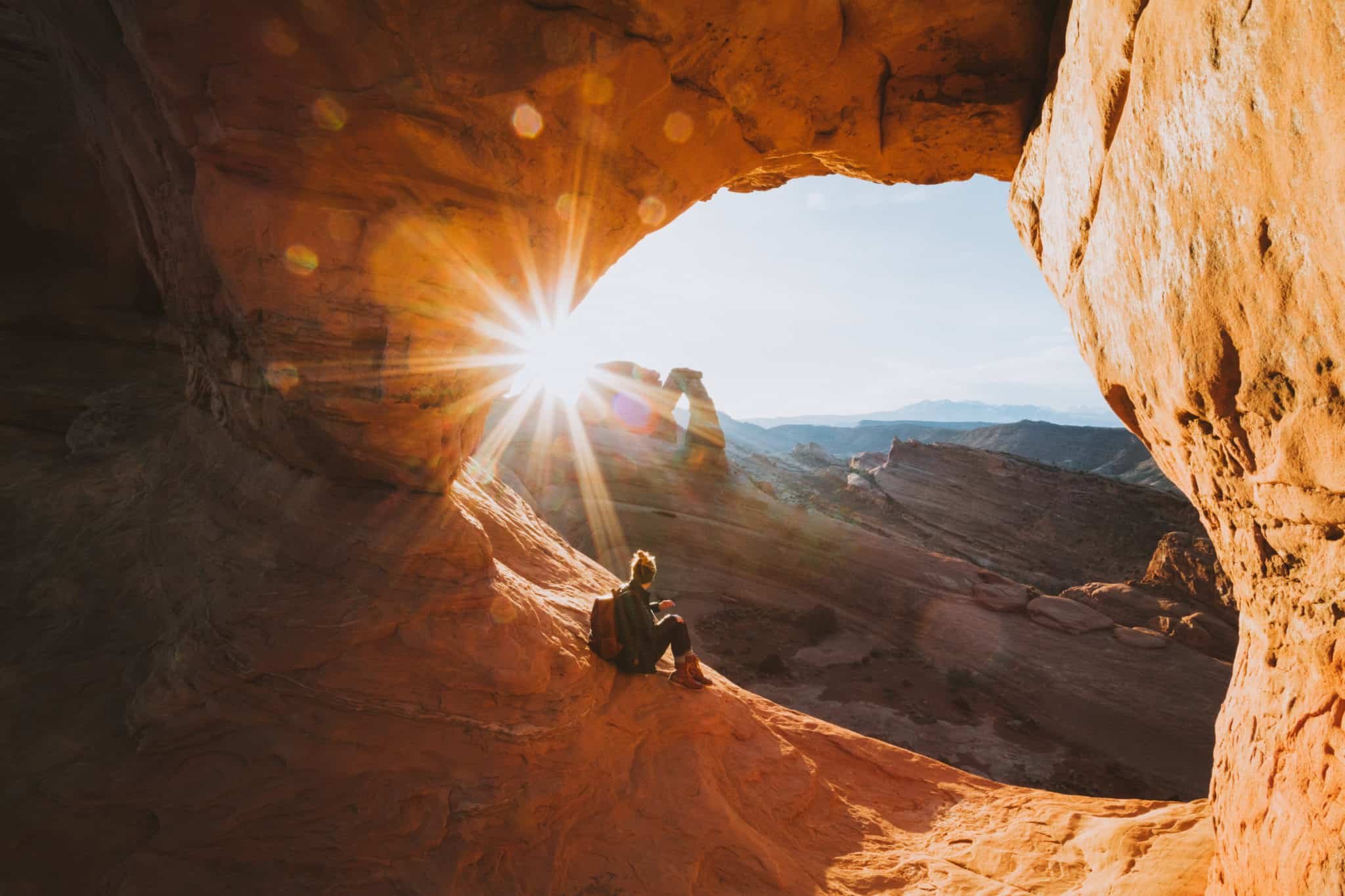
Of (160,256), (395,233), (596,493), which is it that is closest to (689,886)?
(395,233)

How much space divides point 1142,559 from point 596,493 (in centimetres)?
2717

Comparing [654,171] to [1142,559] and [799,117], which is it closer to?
[799,117]

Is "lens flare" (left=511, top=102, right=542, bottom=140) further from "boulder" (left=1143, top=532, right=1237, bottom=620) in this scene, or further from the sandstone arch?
"boulder" (left=1143, top=532, right=1237, bottom=620)

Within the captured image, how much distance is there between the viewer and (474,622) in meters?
5.55

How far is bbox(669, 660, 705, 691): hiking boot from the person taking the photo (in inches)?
273

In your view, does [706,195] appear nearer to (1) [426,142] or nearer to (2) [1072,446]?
(1) [426,142]

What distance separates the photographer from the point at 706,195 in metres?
7.19

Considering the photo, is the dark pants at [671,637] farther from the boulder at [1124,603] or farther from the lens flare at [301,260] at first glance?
the boulder at [1124,603]

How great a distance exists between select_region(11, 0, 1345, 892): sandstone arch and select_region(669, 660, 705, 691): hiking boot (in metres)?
0.78

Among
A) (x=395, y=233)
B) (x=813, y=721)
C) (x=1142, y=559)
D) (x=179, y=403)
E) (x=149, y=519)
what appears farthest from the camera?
(x=1142, y=559)

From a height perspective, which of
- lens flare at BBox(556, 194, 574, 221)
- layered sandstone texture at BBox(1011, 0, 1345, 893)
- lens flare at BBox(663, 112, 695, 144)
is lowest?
layered sandstone texture at BBox(1011, 0, 1345, 893)

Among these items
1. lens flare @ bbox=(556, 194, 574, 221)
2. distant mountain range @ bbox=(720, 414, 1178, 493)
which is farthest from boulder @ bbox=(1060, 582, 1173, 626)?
distant mountain range @ bbox=(720, 414, 1178, 493)

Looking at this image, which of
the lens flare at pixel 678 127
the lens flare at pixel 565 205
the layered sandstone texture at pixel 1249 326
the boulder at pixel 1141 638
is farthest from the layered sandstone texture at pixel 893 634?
the lens flare at pixel 678 127

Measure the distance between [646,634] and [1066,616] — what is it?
1695 centimetres
